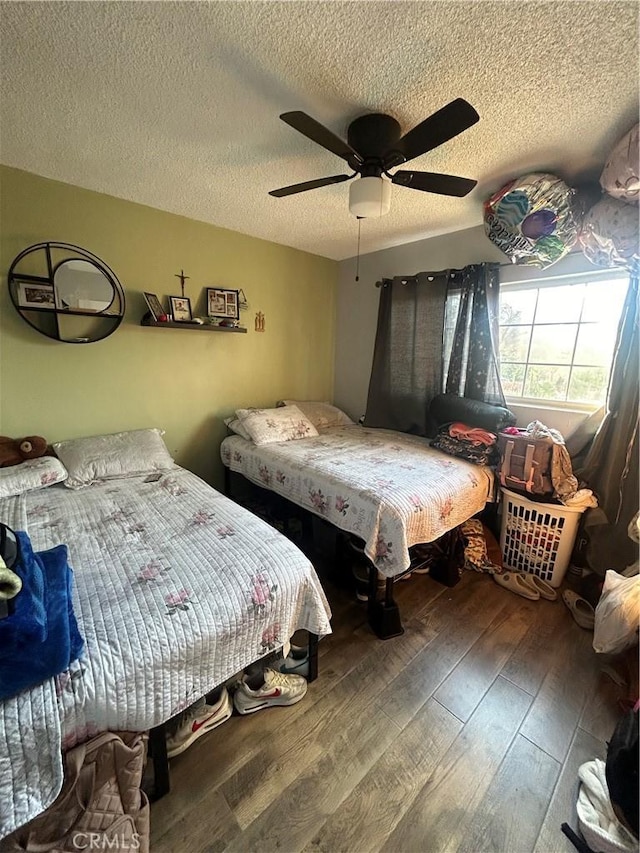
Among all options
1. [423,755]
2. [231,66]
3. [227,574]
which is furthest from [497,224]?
[423,755]

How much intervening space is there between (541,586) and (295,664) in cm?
156

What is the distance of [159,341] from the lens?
2.54 meters

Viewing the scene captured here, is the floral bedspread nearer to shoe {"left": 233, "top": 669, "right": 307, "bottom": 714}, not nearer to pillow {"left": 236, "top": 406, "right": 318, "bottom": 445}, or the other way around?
pillow {"left": 236, "top": 406, "right": 318, "bottom": 445}

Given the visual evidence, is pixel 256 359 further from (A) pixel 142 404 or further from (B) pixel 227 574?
(B) pixel 227 574

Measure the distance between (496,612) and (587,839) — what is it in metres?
0.96

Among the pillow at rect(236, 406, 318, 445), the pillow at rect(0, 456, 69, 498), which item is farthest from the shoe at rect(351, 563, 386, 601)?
the pillow at rect(0, 456, 69, 498)

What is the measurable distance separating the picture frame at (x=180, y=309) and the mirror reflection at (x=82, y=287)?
38 cm

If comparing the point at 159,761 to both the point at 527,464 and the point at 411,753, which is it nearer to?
the point at 411,753

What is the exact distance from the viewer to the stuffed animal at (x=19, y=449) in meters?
1.93

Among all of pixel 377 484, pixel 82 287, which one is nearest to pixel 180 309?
pixel 82 287

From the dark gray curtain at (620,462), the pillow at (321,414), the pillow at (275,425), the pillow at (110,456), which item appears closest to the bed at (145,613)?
the pillow at (110,456)

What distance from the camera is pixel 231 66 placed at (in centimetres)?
117

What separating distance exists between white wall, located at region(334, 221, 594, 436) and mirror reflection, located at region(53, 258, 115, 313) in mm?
2116

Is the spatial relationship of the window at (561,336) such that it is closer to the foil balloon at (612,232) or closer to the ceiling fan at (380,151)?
the foil balloon at (612,232)
